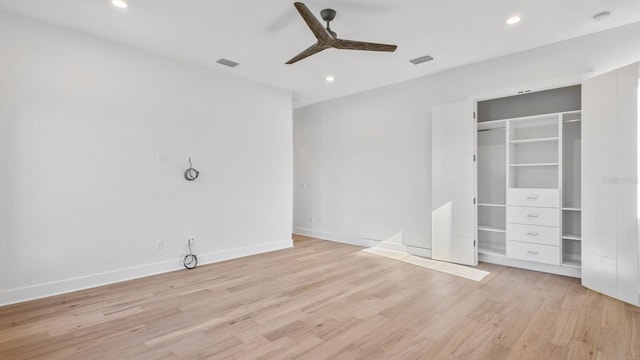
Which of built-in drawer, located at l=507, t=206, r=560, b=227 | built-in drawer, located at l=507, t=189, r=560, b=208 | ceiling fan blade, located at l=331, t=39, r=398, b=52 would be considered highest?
ceiling fan blade, located at l=331, t=39, r=398, b=52

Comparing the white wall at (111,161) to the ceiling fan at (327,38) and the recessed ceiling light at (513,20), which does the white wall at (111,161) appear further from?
the recessed ceiling light at (513,20)

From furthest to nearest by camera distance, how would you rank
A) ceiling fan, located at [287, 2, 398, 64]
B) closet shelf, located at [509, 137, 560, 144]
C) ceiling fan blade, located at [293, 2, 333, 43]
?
closet shelf, located at [509, 137, 560, 144], ceiling fan, located at [287, 2, 398, 64], ceiling fan blade, located at [293, 2, 333, 43]

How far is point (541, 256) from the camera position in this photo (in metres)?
3.85

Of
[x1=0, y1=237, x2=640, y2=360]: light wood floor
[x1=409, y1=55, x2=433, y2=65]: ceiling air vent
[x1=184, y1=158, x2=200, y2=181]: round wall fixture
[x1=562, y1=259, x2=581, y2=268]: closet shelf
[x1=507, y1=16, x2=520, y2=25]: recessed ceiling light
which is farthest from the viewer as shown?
[x1=184, y1=158, x2=200, y2=181]: round wall fixture

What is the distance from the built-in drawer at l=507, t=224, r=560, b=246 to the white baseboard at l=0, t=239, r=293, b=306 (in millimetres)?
3798

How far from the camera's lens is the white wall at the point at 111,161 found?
3.04 metres

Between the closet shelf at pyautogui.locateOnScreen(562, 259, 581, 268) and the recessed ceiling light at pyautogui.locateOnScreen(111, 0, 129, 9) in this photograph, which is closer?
the recessed ceiling light at pyautogui.locateOnScreen(111, 0, 129, 9)

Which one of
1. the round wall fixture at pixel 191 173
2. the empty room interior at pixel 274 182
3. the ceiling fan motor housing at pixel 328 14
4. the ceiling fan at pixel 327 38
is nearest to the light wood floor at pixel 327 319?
Result: the empty room interior at pixel 274 182

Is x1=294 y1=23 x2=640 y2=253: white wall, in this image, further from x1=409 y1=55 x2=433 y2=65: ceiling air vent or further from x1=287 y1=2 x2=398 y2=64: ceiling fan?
x1=287 y1=2 x2=398 y2=64: ceiling fan

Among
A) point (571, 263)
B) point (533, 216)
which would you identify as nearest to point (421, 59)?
point (533, 216)

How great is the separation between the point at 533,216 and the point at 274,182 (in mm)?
3796

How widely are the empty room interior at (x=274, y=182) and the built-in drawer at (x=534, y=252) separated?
0.06 ft

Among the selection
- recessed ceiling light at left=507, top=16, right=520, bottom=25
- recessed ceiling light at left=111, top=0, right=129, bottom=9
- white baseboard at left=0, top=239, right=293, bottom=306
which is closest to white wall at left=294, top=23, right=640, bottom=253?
recessed ceiling light at left=507, top=16, right=520, bottom=25

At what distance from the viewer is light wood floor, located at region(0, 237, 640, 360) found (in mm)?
2174
